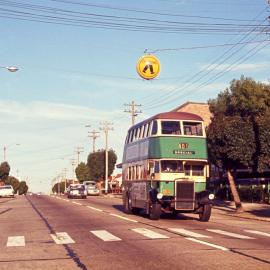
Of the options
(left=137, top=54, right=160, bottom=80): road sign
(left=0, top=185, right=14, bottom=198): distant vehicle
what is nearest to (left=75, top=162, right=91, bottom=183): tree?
(left=0, top=185, right=14, bottom=198): distant vehicle

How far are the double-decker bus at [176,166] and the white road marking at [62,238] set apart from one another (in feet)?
22.9

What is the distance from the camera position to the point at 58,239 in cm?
1493

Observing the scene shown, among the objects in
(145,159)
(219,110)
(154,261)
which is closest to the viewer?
(154,261)

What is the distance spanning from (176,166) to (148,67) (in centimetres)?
574

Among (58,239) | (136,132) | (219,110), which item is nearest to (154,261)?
(58,239)

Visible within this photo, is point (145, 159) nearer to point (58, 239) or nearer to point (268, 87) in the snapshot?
point (58, 239)

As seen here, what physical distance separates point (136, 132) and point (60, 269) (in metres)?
17.1

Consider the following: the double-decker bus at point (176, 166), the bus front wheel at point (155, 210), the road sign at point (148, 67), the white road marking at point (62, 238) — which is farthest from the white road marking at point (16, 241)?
the road sign at point (148, 67)

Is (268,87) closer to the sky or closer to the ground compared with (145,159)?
closer to the sky

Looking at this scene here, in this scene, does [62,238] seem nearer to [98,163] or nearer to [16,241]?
[16,241]

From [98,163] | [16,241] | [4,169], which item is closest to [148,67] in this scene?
[16,241]

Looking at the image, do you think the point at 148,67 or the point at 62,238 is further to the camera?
the point at 148,67

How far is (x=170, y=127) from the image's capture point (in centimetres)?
2317

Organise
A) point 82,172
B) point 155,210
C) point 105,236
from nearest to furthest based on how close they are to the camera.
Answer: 1. point 105,236
2. point 155,210
3. point 82,172
